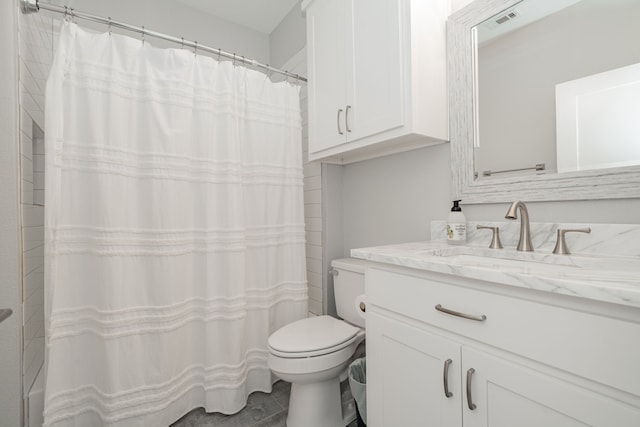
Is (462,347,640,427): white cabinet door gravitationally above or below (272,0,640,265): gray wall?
below

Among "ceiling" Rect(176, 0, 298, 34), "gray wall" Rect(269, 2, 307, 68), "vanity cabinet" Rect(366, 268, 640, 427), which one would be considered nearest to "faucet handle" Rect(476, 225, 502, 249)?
"vanity cabinet" Rect(366, 268, 640, 427)

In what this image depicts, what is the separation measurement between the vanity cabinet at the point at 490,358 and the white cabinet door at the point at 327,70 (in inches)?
33.6

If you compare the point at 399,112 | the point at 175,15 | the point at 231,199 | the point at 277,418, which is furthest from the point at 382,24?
the point at 277,418

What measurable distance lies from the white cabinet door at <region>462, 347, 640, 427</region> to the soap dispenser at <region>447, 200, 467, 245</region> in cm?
55

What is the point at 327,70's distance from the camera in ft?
5.08

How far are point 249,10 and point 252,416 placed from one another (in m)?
2.74

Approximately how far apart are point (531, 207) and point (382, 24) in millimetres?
987

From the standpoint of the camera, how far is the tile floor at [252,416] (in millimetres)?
1429

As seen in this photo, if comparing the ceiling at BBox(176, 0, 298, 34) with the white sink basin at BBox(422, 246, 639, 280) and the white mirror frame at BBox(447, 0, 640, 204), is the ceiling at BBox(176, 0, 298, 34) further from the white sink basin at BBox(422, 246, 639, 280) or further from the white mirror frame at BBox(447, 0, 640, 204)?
the white sink basin at BBox(422, 246, 639, 280)

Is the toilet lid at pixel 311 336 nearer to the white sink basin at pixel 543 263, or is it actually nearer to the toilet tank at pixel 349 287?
the toilet tank at pixel 349 287

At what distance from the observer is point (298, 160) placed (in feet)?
5.92

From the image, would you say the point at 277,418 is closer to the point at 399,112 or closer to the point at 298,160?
the point at 298,160

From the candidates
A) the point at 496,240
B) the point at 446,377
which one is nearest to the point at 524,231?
the point at 496,240

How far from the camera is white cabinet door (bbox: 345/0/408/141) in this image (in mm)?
1190
